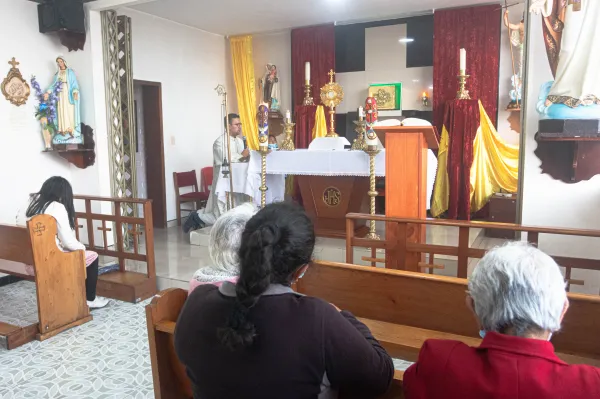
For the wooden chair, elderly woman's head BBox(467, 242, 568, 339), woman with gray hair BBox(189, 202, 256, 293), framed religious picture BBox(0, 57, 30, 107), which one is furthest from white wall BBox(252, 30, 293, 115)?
elderly woman's head BBox(467, 242, 568, 339)

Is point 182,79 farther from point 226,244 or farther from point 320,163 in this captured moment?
point 226,244

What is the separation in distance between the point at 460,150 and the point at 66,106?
4642mm

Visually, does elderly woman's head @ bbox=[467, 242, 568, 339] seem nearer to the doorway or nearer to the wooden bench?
the wooden bench

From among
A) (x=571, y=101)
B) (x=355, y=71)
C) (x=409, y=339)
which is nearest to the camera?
(x=409, y=339)

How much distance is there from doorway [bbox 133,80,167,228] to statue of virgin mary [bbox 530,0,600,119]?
4891 millimetres

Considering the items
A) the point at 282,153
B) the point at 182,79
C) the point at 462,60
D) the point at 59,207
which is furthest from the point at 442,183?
the point at 59,207

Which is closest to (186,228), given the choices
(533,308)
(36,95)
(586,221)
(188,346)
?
(36,95)

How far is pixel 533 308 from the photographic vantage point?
104 cm

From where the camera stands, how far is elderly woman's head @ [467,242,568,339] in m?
1.04

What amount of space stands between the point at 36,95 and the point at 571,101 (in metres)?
4.70

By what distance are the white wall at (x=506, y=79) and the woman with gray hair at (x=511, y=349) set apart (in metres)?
5.83

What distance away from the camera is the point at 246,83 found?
788 cm

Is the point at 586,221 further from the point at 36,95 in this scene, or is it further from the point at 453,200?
the point at 36,95

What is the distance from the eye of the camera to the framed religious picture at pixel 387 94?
7.16 metres
